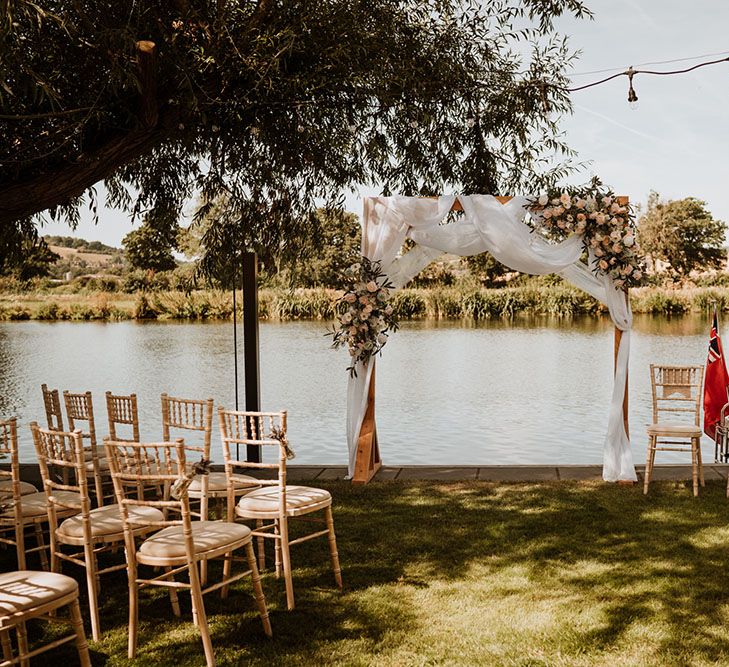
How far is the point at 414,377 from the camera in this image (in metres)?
15.1

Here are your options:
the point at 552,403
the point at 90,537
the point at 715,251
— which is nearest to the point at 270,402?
the point at 552,403

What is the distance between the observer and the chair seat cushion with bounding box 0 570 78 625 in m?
2.72

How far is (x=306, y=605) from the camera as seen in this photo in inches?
152

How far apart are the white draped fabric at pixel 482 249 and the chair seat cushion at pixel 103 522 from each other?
109 inches

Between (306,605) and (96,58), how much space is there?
12.6 feet

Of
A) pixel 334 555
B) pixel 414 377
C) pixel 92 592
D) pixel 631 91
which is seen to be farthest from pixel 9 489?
pixel 414 377

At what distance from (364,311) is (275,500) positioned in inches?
99.4

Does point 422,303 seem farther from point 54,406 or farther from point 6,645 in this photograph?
point 6,645

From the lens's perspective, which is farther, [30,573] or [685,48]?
[685,48]

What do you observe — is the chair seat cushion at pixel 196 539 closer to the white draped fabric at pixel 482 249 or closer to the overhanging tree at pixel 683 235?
the white draped fabric at pixel 482 249

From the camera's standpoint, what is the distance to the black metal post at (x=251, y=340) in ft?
22.7

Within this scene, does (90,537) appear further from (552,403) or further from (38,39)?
(552,403)

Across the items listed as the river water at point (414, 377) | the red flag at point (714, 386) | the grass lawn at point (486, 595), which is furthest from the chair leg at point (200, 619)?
the river water at point (414, 377)

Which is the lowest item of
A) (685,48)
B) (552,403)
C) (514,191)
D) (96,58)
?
(552,403)
